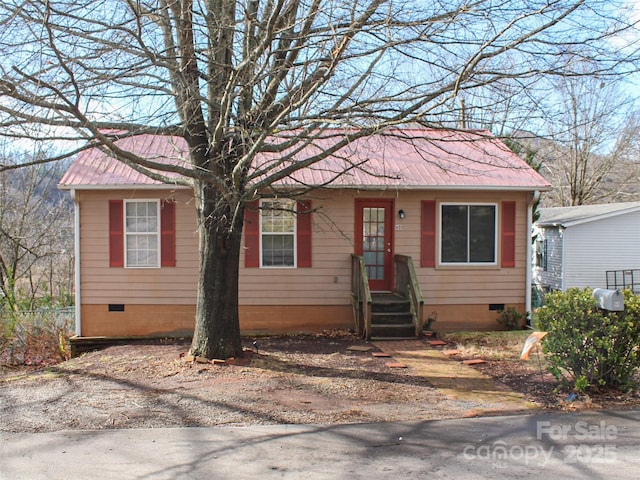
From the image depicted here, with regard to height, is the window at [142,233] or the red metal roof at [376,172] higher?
the red metal roof at [376,172]

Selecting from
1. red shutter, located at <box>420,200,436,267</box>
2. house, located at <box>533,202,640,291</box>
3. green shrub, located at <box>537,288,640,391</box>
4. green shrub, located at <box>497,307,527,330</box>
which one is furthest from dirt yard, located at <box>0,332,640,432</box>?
house, located at <box>533,202,640,291</box>

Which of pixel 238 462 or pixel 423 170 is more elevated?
pixel 423 170

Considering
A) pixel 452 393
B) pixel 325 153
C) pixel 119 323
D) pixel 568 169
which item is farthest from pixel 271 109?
pixel 568 169

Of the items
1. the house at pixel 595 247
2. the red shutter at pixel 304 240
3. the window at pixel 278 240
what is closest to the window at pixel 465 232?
the red shutter at pixel 304 240

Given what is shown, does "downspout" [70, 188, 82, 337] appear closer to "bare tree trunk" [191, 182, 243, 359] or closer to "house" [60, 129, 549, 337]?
"house" [60, 129, 549, 337]

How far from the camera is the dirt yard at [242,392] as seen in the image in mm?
5895

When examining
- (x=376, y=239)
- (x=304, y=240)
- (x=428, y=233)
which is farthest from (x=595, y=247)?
(x=304, y=240)

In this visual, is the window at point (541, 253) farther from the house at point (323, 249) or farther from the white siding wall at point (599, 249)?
the house at point (323, 249)

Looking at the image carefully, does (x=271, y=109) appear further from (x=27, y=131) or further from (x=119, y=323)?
(x=119, y=323)

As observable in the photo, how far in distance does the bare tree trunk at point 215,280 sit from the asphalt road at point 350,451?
8.83ft

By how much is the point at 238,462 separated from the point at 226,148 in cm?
477

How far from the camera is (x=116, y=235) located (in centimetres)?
1162

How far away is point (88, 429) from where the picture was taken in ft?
18.1

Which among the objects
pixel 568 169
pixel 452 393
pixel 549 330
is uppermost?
pixel 568 169
